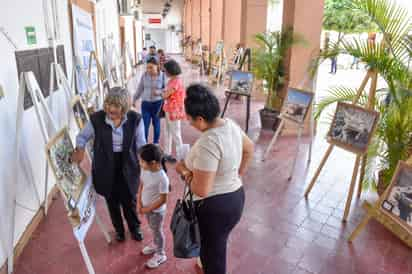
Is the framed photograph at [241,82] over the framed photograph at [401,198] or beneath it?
over

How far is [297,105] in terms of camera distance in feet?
14.0

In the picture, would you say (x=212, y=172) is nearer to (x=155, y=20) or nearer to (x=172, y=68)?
(x=172, y=68)

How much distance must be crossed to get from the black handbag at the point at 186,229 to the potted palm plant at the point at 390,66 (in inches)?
84.2

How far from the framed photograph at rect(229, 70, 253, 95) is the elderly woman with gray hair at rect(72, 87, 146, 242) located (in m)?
3.61

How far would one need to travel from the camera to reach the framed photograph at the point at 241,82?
18.9ft

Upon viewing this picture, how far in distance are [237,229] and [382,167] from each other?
65.5 inches

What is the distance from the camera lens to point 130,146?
241cm

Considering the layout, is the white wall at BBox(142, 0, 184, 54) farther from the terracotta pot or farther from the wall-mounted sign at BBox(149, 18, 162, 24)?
the terracotta pot

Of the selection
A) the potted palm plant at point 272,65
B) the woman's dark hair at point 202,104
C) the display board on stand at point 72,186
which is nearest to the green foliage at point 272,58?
the potted palm plant at point 272,65

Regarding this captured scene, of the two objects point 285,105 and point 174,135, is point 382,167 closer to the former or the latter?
point 285,105

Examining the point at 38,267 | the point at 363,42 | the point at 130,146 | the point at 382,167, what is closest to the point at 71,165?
the point at 130,146

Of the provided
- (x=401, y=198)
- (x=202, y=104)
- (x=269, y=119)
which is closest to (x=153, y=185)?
(x=202, y=104)

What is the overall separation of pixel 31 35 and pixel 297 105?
3094 millimetres

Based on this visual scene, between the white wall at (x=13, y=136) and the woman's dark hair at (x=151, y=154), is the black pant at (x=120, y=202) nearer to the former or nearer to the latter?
the woman's dark hair at (x=151, y=154)
